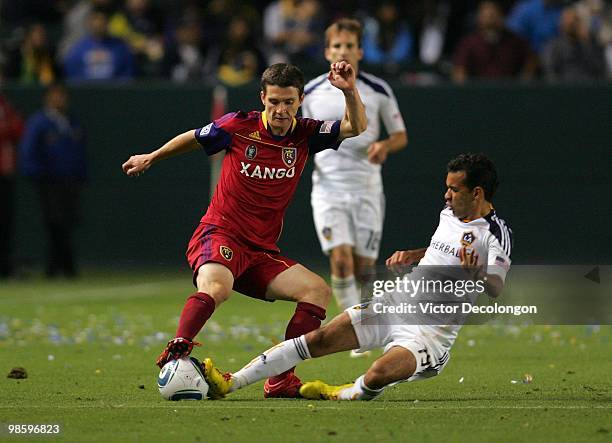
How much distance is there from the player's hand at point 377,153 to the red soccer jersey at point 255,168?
6.67 feet

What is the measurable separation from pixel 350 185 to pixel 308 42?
25.1ft

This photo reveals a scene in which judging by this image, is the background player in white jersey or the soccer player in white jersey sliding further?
the background player in white jersey

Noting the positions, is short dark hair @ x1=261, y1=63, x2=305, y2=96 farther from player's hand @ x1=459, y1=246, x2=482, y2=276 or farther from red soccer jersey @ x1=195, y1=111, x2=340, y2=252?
player's hand @ x1=459, y1=246, x2=482, y2=276

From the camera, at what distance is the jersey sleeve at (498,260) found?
7914 mm

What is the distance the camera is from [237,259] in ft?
28.4

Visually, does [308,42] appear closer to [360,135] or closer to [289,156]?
[360,135]

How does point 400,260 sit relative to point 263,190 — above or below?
below

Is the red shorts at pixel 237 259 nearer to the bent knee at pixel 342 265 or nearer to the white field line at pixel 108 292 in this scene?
the bent knee at pixel 342 265

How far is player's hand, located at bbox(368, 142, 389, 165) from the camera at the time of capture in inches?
430

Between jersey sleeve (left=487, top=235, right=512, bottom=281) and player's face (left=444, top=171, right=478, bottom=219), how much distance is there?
35 centimetres

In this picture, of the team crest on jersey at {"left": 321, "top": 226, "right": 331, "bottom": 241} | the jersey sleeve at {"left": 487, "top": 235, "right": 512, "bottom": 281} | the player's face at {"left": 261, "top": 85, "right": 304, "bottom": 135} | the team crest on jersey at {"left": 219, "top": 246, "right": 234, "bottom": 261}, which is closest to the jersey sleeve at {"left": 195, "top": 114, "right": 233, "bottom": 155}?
the player's face at {"left": 261, "top": 85, "right": 304, "bottom": 135}

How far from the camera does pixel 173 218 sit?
758 inches

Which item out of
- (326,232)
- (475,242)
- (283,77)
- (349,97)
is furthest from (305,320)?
(326,232)

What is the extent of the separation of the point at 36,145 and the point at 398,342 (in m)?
11.1
